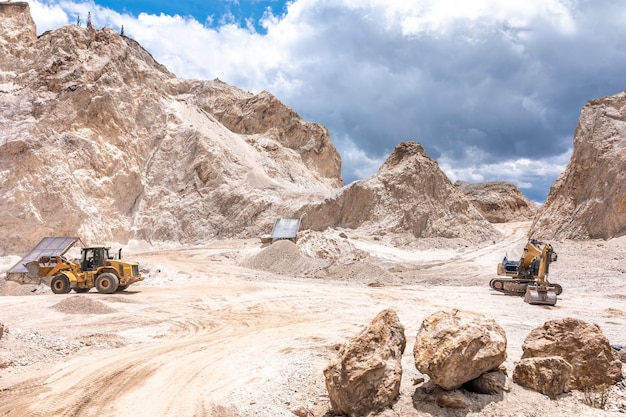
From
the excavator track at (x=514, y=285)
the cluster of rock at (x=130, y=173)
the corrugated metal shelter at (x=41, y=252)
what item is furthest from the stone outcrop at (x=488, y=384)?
the cluster of rock at (x=130, y=173)

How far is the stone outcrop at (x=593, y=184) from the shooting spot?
93.7ft

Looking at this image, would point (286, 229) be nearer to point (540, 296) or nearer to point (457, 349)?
point (540, 296)

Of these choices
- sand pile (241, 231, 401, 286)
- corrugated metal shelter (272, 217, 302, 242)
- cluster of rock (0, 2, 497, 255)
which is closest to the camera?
sand pile (241, 231, 401, 286)

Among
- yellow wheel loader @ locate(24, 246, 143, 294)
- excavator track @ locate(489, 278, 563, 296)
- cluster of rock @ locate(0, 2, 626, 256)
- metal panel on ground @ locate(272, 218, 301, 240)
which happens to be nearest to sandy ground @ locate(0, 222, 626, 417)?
yellow wheel loader @ locate(24, 246, 143, 294)

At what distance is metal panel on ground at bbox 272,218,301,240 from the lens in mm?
31438

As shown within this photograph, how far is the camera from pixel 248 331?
10898 millimetres

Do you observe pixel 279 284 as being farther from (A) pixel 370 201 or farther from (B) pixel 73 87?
(B) pixel 73 87

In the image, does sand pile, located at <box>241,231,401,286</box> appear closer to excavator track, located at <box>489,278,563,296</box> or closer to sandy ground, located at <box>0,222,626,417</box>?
sandy ground, located at <box>0,222,626,417</box>

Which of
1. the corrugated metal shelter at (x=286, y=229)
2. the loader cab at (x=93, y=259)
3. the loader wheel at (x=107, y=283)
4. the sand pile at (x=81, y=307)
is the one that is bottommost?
the sand pile at (x=81, y=307)

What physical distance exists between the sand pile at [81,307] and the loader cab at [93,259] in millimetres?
3894

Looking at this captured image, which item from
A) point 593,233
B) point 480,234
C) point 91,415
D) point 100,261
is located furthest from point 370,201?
point 91,415

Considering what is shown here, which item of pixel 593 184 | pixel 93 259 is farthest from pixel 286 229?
pixel 593 184

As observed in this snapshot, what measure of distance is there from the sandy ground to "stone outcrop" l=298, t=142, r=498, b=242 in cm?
1191

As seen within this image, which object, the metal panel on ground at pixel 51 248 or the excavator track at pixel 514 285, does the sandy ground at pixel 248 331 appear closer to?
the excavator track at pixel 514 285
